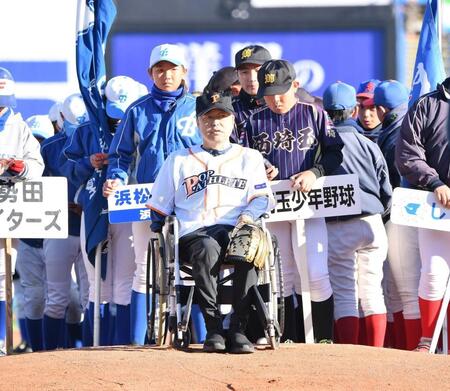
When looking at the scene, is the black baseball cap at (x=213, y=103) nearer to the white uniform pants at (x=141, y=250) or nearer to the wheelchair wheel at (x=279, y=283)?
the wheelchair wheel at (x=279, y=283)

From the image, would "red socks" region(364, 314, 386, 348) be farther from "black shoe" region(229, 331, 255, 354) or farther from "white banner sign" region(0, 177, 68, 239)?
"white banner sign" region(0, 177, 68, 239)

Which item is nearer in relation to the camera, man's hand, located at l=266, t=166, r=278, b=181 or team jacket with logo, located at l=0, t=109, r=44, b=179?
man's hand, located at l=266, t=166, r=278, b=181

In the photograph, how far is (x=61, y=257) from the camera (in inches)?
484

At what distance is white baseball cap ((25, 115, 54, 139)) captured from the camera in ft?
43.4

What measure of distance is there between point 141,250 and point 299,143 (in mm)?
1438

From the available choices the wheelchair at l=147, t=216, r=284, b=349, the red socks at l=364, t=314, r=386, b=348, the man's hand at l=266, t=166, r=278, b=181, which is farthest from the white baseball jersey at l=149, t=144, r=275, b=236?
the red socks at l=364, t=314, r=386, b=348

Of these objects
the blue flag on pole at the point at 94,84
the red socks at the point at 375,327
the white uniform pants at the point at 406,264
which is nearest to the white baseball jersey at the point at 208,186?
the red socks at the point at 375,327

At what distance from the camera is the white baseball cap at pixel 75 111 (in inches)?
491

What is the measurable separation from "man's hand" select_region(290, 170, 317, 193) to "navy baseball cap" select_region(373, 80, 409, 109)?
5.63ft

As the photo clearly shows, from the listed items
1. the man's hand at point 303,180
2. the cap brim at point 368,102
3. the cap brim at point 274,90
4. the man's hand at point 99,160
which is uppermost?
the cap brim at point 368,102

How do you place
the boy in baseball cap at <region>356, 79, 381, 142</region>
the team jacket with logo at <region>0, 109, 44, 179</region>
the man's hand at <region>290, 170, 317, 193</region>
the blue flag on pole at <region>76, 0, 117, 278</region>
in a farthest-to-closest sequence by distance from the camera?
the boy in baseball cap at <region>356, 79, 381, 142</region>, the blue flag on pole at <region>76, 0, 117, 278</region>, the team jacket with logo at <region>0, 109, 44, 179</region>, the man's hand at <region>290, 170, 317, 193</region>

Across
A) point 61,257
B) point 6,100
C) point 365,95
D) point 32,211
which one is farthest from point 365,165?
point 61,257

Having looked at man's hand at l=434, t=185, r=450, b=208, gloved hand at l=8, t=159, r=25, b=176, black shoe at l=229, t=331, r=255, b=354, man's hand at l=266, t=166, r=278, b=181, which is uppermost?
gloved hand at l=8, t=159, r=25, b=176

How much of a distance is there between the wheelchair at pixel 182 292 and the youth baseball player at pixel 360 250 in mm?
1301
